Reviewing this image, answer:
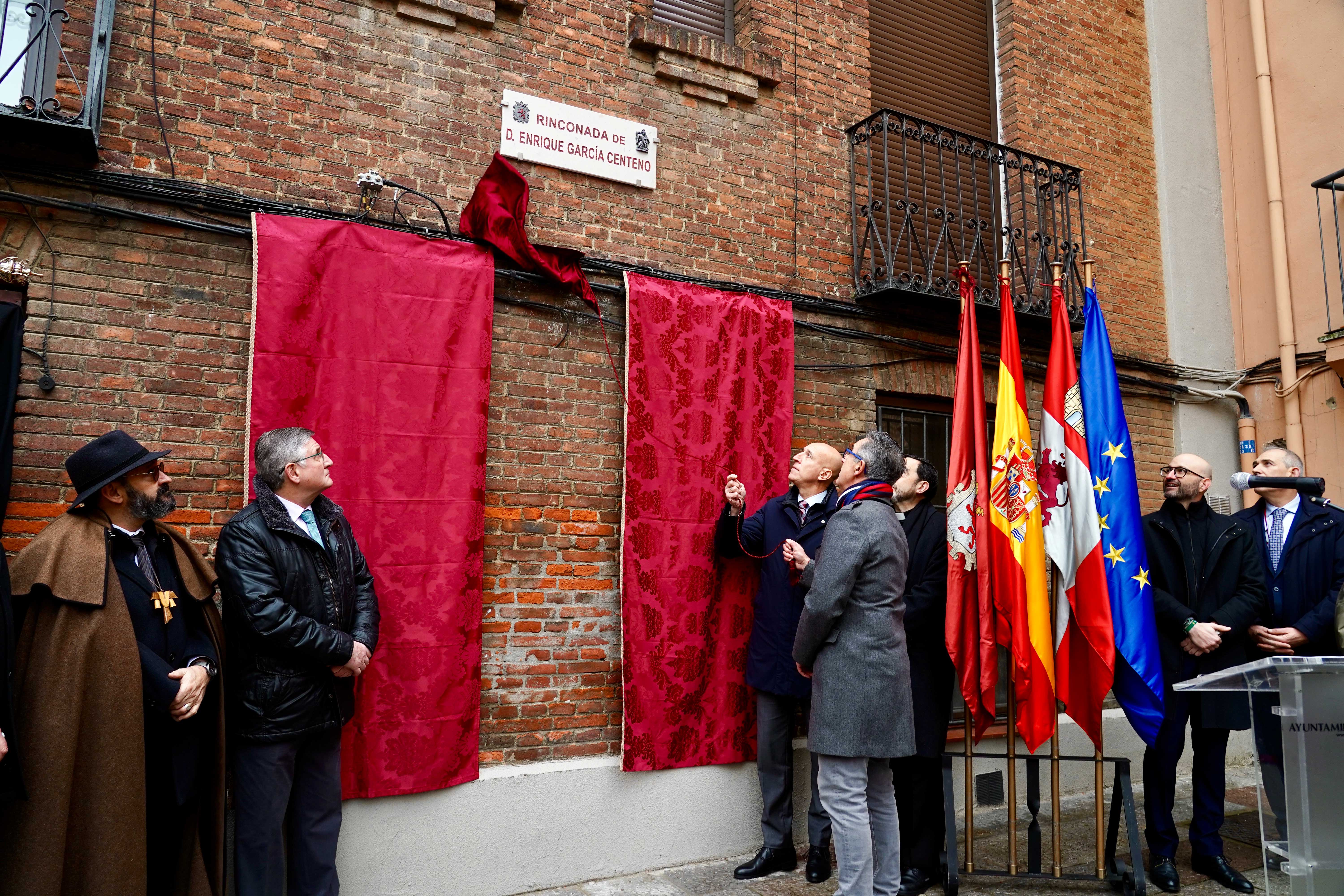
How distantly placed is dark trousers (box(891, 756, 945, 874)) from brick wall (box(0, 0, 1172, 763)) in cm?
156

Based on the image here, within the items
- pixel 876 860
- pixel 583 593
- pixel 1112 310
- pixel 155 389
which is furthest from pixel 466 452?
pixel 1112 310

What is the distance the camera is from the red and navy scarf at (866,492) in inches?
155

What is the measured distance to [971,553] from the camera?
185 inches

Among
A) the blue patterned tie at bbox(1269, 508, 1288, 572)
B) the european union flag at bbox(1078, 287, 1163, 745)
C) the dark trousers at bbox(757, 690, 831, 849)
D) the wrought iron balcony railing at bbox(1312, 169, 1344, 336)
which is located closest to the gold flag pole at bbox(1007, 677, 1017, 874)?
the european union flag at bbox(1078, 287, 1163, 745)

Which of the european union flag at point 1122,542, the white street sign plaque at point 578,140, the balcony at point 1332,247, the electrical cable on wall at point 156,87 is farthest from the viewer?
the balcony at point 1332,247

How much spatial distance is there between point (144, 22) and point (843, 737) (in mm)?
4380

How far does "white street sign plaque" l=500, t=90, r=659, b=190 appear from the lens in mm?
5012

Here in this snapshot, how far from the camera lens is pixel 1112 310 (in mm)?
7305

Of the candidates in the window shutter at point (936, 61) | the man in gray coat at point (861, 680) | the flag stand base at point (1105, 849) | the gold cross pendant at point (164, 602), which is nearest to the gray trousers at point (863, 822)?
the man in gray coat at point (861, 680)

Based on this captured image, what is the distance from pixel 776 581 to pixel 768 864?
1.46m

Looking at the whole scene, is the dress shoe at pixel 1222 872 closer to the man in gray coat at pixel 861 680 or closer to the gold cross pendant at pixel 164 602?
the man in gray coat at pixel 861 680

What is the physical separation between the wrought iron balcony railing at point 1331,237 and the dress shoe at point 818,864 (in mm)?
5713

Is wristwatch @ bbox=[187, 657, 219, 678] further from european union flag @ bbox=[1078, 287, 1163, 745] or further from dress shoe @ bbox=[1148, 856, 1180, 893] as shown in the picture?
dress shoe @ bbox=[1148, 856, 1180, 893]

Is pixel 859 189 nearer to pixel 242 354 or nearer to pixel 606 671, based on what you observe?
pixel 606 671
